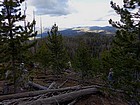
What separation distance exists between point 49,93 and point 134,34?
7397 millimetres

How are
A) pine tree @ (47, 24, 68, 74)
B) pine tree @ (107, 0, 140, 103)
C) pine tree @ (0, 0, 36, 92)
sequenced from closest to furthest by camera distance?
pine tree @ (107, 0, 140, 103) → pine tree @ (0, 0, 36, 92) → pine tree @ (47, 24, 68, 74)

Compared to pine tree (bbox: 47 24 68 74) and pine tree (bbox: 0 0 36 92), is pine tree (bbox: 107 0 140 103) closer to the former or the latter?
pine tree (bbox: 0 0 36 92)

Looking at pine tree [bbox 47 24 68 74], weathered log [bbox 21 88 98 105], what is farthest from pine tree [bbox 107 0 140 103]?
pine tree [bbox 47 24 68 74]

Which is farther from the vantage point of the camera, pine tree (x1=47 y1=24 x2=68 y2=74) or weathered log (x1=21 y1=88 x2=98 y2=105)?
pine tree (x1=47 y1=24 x2=68 y2=74)

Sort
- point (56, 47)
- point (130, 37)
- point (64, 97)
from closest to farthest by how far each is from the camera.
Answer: point (130, 37), point (64, 97), point (56, 47)

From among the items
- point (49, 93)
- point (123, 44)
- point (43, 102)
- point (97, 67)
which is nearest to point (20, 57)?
point (49, 93)

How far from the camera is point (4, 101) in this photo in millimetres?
16281

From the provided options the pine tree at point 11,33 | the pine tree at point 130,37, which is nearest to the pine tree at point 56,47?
the pine tree at point 11,33

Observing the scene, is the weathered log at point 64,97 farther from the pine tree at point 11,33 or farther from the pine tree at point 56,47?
the pine tree at point 56,47

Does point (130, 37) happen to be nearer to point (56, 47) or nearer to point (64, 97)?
point (64, 97)

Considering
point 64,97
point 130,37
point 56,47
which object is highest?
point 130,37

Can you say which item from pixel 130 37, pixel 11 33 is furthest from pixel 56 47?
pixel 130 37

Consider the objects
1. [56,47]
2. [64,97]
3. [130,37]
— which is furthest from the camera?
[56,47]

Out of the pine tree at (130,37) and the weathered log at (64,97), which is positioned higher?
the pine tree at (130,37)
